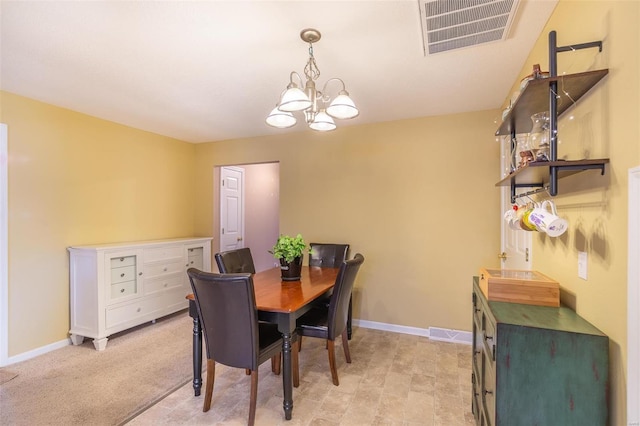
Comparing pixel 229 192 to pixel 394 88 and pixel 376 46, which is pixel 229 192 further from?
pixel 376 46

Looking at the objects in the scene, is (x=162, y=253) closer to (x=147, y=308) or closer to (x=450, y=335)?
(x=147, y=308)

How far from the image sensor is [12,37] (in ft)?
6.15

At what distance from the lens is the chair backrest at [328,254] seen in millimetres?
3395

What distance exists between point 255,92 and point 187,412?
100 inches

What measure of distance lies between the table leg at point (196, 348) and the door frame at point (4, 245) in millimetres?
1895

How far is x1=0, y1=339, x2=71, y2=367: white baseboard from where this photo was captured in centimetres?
268

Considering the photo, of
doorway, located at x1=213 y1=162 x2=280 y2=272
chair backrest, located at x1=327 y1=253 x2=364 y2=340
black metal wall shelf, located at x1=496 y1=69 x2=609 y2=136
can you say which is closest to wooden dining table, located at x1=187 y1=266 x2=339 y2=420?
chair backrest, located at x1=327 y1=253 x2=364 y2=340

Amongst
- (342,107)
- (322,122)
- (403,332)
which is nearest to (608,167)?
(342,107)

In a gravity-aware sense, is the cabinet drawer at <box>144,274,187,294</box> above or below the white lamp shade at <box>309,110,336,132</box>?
below

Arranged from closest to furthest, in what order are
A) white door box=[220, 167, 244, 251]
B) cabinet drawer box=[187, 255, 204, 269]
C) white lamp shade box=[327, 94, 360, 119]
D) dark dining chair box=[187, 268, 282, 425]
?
dark dining chair box=[187, 268, 282, 425]
white lamp shade box=[327, 94, 360, 119]
cabinet drawer box=[187, 255, 204, 269]
white door box=[220, 167, 244, 251]

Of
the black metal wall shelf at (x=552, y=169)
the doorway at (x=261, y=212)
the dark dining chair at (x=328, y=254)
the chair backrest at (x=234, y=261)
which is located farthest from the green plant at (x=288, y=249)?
the doorway at (x=261, y=212)

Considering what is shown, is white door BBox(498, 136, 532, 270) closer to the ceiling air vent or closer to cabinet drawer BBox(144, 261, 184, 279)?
the ceiling air vent

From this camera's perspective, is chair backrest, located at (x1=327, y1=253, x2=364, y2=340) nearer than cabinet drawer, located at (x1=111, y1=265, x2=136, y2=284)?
Yes

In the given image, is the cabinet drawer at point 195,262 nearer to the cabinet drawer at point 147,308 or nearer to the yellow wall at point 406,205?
the cabinet drawer at point 147,308
